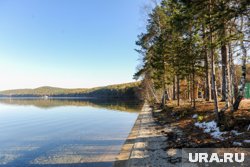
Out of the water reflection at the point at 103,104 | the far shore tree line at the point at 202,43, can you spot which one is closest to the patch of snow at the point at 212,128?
the far shore tree line at the point at 202,43

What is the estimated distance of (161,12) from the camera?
1081 inches

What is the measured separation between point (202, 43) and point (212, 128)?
219 inches

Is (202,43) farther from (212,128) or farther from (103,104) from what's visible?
(103,104)

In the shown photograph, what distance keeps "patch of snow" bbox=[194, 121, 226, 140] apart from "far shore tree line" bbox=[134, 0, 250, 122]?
23.6 inches

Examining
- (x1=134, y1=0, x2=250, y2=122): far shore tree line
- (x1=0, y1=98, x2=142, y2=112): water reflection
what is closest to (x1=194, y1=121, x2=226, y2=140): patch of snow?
(x1=134, y1=0, x2=250, y2=122): far shore tree line

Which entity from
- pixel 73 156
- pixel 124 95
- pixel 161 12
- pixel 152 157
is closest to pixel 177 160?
pixel 152 157

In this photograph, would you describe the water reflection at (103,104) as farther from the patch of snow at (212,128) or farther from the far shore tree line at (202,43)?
the patch of snow at (212,128)

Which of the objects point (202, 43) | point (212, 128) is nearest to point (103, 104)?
point (202, 43)

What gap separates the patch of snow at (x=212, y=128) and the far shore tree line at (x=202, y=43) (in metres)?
0.60

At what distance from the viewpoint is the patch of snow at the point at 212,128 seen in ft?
37.7

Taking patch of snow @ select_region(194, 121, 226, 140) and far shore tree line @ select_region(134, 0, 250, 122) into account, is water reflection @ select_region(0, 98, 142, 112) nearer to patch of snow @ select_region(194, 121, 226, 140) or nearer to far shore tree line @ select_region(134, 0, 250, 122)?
far shore tree line @ select_region(134, 0, 250, 122)

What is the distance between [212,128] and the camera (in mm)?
13039

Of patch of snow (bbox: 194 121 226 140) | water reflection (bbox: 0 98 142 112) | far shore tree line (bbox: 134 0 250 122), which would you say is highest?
far shore tree line (bbox: 134 0 250 122)

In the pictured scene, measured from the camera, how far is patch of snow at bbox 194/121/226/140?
37.7ft
